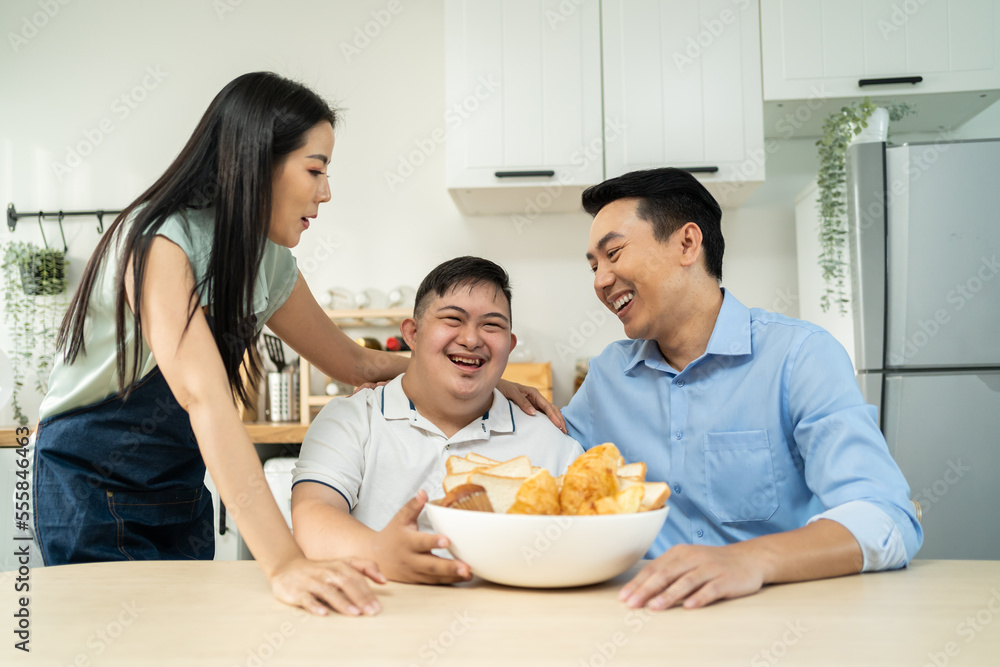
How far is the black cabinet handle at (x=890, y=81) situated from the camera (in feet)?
8.13

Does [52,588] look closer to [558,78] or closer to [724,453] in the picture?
[724,453]

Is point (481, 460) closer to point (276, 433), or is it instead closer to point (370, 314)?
point (276, 433)

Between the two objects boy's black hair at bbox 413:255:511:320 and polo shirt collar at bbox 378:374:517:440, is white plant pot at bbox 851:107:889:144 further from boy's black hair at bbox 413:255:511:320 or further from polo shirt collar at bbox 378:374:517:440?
polo shirt collar at bbox 378:374:517:440

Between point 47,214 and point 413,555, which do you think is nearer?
point 413,555

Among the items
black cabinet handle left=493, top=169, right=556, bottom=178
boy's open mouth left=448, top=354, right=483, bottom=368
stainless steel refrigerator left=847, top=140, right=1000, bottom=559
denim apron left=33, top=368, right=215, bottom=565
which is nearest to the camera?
denim apron left=33, top=368, right=215, bottom=565

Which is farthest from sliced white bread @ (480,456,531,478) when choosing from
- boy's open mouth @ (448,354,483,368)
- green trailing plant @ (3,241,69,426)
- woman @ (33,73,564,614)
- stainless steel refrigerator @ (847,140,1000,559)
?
green trailing plant @ (3,241,69,426)

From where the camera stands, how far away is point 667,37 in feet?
8.55

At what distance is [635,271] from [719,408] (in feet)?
0.98

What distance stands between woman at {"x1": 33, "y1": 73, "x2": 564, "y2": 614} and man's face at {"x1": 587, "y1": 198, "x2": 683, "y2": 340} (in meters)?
0.57

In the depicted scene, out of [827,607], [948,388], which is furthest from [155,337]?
[948,388]

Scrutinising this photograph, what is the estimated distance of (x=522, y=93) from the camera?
2623 millimetres

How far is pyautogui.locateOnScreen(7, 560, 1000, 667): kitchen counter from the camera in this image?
60 cm

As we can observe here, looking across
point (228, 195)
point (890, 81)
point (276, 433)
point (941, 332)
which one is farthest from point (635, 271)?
point (890, 81)

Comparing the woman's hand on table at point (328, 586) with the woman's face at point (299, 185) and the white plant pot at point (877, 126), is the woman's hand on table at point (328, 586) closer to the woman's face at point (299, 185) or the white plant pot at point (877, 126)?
the woman's face at point (299, 185)
